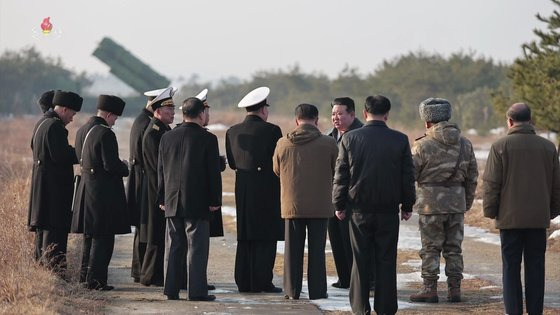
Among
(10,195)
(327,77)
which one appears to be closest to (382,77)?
(327,77)

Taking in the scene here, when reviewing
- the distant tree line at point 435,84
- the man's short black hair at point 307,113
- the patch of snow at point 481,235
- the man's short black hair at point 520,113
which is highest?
the distant tree line at point 435,84

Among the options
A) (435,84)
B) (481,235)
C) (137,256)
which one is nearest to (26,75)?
(435,84)

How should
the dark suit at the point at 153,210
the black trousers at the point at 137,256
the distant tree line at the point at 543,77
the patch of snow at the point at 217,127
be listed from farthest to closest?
the patch of snow at the point at 217,127, the distant tree line at the point at 543,77, the black trousers at the point at 137,256, the dark suit at the point at 153,210

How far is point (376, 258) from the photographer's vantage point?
1029cm

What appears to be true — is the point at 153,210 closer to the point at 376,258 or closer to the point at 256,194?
the point at 256,194

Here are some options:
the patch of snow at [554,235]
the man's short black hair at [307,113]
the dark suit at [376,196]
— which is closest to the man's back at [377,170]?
the dark suit at [376,196]

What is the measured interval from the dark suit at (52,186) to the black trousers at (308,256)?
7.61 ft

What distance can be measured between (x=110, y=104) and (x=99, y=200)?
968mm

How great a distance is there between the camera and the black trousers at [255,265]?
39.6 feet

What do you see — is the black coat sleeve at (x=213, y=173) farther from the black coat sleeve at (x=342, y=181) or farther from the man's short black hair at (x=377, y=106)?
the man's short black hair at (x=377, y=106)

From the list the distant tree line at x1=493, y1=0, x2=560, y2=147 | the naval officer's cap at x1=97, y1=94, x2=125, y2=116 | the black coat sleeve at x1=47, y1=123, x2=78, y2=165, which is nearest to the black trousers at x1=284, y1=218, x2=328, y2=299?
the naval officer's cap at x1=97, y1=94, x2=125, y2=116

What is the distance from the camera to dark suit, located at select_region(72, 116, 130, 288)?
11.9 m

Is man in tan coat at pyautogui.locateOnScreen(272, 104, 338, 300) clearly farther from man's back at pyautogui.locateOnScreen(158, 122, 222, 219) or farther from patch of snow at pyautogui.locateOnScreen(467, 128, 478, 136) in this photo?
patch of snow at pyautogui.locateOnScreen(467, 128, 478, 136)

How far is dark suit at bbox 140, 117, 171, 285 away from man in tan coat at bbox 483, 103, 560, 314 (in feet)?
11.7
